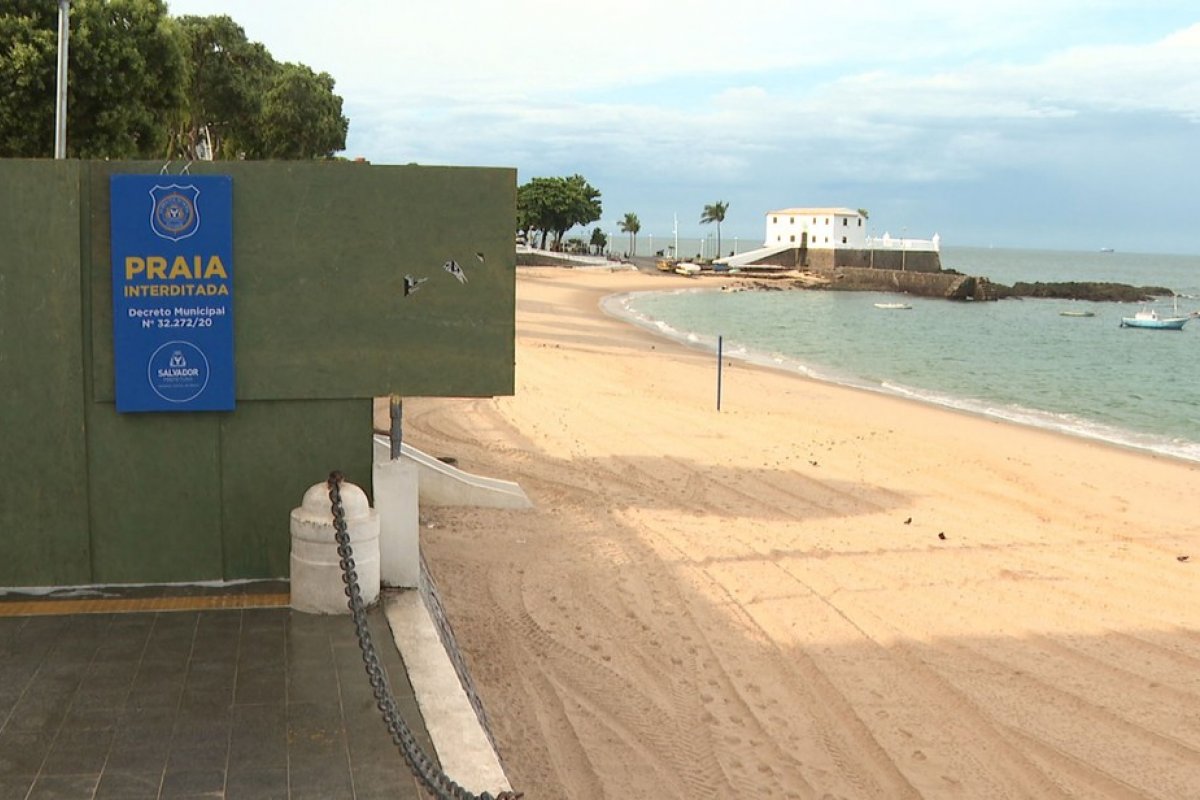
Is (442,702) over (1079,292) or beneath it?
beneath

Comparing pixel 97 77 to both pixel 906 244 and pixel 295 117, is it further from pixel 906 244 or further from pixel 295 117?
pixel 906 244

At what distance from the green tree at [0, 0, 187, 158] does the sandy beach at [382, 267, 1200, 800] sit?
1264cm

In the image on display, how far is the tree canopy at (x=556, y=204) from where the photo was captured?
387ft

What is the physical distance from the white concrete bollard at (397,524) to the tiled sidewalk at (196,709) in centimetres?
56

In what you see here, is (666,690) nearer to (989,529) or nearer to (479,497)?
(479,497)

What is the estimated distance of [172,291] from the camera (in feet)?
21.9

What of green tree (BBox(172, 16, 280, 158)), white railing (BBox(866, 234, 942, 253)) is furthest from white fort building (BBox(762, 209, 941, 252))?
green tree (BBox(172, 16, 280, 158))

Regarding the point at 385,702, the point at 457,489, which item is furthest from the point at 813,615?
the point at 385,702

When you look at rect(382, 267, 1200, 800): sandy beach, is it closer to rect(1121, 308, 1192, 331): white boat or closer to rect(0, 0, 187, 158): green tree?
rect(0, 0, 187, 158): green tree

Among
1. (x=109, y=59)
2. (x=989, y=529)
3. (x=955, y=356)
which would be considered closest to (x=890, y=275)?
(x=955, y=356)

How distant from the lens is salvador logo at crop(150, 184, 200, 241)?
655cm

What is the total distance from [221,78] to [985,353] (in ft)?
106

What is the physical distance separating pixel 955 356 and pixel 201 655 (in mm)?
43145

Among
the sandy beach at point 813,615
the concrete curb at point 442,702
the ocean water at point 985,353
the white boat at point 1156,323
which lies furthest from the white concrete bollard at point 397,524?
the white boat at point 1156,323
